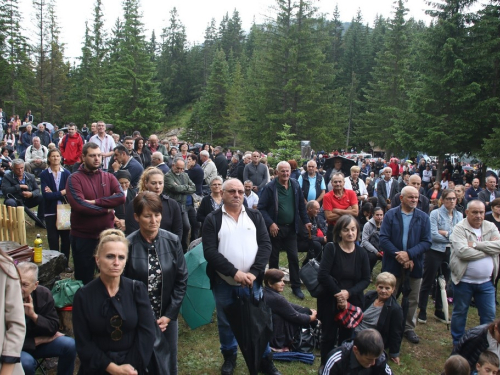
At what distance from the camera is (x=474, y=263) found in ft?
15.3

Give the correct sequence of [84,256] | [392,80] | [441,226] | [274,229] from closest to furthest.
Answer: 1. [84,256]
2. [441,226]
3. [274,229]
4. [392,80]

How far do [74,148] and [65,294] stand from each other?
16.7 ft

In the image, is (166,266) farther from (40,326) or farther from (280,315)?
(280,315)

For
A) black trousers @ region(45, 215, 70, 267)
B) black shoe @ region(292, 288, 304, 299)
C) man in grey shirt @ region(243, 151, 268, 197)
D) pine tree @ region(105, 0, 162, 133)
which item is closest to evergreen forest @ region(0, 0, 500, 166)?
pine tree @ region(105, 0, 162, 133)

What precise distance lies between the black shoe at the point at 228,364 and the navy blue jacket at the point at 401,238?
7.27 ft

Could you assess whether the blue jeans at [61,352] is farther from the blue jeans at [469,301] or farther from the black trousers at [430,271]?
the black trousers at [430,271]

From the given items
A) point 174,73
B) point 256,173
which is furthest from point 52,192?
point 174,73

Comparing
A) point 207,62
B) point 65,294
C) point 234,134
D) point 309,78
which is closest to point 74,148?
point 65,294

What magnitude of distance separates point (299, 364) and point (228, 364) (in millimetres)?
841

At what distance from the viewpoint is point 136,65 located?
38219 millimetres

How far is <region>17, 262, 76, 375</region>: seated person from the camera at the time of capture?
334 cm

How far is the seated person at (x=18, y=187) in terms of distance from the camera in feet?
24.5

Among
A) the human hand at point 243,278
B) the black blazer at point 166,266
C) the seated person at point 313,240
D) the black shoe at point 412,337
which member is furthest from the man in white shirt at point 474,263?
the black blazer at point 166,266

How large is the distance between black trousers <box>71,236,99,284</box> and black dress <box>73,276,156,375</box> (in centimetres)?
202
